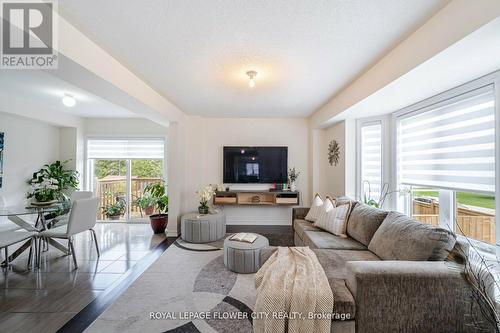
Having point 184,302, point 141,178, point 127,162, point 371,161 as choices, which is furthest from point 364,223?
point 127,162

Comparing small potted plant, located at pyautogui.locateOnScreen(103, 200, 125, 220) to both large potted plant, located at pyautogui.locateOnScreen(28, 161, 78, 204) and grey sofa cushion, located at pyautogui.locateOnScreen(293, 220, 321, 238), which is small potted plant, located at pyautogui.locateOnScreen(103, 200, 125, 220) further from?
grey sofa cushion, located at pyautogui.locateOnScreen(293, 220, 321, 238)

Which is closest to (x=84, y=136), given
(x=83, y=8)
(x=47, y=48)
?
(x=47, y=48)

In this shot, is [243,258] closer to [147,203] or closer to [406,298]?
[406,298]

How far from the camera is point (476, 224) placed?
1911 mm

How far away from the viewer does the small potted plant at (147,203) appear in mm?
4641

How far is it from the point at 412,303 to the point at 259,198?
3230 millimetres

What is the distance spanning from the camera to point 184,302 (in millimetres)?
1957

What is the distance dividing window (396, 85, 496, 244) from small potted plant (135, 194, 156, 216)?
15.9 ft

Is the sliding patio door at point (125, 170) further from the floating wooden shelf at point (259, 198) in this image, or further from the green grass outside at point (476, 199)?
the green grass outside at point (476, 199)

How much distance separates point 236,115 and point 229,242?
271 cm

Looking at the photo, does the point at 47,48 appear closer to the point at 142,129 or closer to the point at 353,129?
the point at 142,129

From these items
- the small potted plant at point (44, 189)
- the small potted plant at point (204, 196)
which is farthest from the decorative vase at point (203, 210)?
the small potted plant at point (44, 189)

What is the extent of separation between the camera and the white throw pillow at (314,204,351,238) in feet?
8.48

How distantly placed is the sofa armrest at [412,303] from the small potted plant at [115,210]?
525cm
